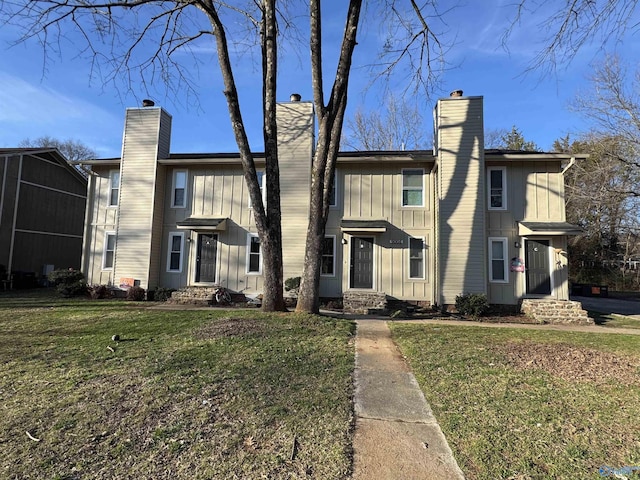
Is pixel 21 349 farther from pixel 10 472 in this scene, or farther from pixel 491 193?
pixel 491 193

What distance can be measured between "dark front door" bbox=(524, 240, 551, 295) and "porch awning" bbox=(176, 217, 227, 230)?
10550mm

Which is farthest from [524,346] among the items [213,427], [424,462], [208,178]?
[208,178]

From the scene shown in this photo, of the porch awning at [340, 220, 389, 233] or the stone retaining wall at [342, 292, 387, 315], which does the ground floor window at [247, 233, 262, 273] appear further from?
the stone retaining wall at [342, 292, 387, 315]

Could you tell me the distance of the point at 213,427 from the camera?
3217mm

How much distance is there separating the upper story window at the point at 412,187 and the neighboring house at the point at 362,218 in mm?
37

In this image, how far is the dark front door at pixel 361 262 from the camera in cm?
1290

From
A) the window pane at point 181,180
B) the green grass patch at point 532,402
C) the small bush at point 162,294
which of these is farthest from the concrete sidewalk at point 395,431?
the window pane at point 181,180

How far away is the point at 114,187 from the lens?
14984 mm

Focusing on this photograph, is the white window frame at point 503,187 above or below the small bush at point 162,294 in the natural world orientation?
above

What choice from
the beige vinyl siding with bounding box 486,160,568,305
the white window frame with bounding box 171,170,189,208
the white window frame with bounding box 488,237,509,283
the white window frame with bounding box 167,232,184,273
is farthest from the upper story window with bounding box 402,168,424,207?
the white window frame with bounding box 167,232,184,273

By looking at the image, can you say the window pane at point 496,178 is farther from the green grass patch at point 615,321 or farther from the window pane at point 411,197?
the green grass patch at point 615,321

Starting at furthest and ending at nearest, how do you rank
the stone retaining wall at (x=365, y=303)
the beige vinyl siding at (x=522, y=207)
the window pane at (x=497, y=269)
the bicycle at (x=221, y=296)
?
the bicycle at (x=221, y=296) < the window pane at (x=497, y=269) < the beige vinyl siding at (x=522, y=207) < the stone retaining wall at (x=365, y=303)

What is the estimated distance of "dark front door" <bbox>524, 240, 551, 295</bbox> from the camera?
1227cm

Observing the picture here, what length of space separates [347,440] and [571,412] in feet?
7.62
